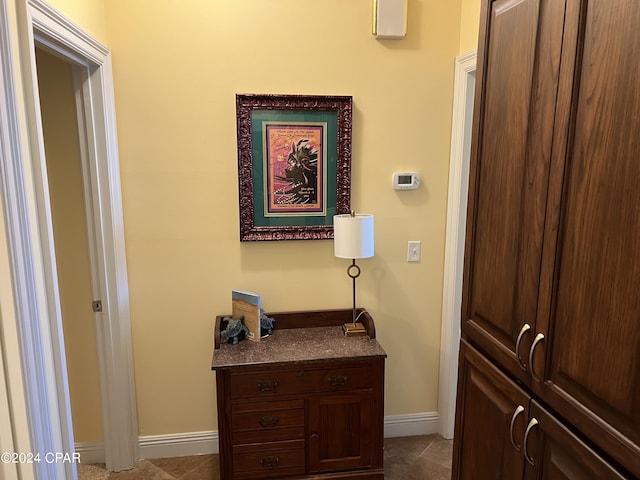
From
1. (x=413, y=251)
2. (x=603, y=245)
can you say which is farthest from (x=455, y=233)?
(x=603, y=245)

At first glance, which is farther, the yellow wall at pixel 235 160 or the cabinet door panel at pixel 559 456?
the yellow wall at pixel 235 160

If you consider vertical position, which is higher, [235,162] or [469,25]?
[469,25]

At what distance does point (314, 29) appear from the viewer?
88.0 inches

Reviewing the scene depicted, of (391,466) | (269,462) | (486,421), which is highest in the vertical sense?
(486,421)

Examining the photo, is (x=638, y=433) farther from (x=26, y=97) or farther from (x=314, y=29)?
(x=314, y=29)

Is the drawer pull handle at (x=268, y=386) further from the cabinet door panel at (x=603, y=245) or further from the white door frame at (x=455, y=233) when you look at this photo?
the cabinet door panel at (x=603, y=245)

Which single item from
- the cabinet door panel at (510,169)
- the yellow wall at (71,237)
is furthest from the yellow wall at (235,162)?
the cabinet door panel at (510,169)

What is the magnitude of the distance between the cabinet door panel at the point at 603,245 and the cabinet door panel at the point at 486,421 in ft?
0.64

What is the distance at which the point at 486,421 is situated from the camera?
1.27 metres

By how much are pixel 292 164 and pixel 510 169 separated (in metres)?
1.36

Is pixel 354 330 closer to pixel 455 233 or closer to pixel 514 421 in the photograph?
pixel 455 233

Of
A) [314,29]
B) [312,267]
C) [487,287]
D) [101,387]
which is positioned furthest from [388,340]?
[314,29]

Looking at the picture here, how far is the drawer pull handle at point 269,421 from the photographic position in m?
2.10

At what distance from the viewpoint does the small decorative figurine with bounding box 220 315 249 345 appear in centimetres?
221
